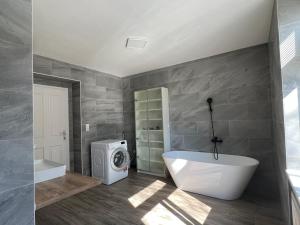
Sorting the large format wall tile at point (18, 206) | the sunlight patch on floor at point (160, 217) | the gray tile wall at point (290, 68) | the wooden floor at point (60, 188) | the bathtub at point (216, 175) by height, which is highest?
the gray tile wall at point (290, 68)

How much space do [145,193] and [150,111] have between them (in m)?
1.82

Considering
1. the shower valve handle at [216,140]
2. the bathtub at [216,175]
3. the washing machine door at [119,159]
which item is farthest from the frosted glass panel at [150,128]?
the shower valve handle at [216,140]

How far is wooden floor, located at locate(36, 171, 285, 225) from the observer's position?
209 cm

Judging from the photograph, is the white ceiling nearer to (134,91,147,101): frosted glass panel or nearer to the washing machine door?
(134,91,147,101): frosted glass panel

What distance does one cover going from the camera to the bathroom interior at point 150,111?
102cm

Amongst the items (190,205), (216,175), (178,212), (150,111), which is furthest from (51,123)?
(216,175)

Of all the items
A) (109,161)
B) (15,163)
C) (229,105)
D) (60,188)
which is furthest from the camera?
(109,161)

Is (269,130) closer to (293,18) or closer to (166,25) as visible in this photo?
(293,18)

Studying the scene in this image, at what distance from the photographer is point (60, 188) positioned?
1.45 metres

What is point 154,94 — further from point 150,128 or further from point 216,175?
point 216,175

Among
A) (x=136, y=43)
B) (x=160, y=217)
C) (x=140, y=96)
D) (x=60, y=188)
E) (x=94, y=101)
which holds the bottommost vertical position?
(x=160, y=217)

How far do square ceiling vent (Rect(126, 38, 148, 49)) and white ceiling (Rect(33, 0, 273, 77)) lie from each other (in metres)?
0.07

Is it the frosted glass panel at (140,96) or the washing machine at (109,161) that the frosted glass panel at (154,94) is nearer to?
the frosted glass panel at (140,96)

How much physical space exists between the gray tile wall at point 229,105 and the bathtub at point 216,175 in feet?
1.20
